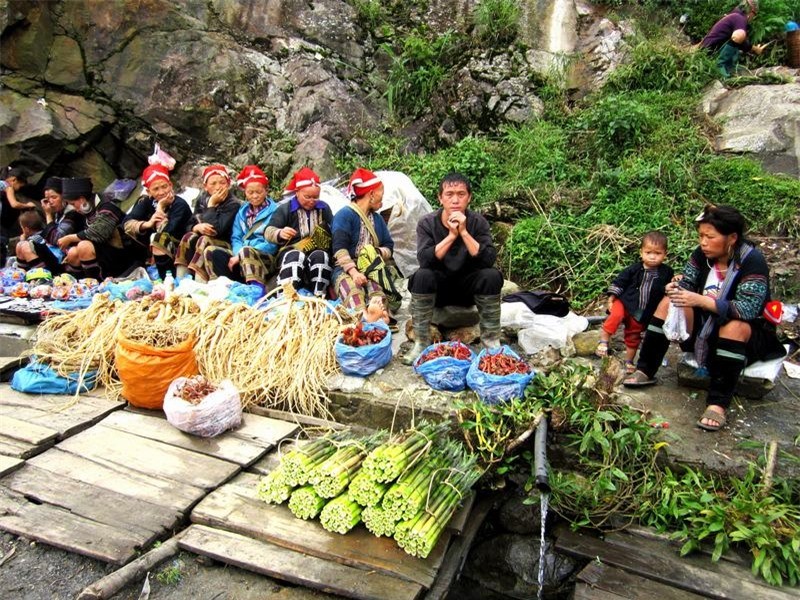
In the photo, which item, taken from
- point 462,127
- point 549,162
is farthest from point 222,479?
point 462,127

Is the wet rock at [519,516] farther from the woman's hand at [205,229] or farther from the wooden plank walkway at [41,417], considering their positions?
the woman's hand at [205,229]

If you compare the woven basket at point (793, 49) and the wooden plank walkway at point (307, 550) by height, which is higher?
the woven basket at point (793, 49)

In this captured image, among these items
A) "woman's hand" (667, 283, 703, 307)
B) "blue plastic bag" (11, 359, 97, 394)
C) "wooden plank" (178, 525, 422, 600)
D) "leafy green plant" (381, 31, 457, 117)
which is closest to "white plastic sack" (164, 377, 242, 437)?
"wooden plank" (178, 525, 422, 600)

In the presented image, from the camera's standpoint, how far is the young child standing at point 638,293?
4.00 meters

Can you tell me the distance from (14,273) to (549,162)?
6.22 metres

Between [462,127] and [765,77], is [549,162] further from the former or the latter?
[765,77]

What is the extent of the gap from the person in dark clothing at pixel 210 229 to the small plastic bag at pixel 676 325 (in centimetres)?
427

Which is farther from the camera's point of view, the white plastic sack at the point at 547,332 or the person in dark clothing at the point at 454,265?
the white plastic sack at the point at 547,332

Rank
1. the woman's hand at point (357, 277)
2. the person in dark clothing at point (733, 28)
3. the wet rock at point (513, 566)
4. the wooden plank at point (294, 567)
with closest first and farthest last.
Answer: the wooden plank at point (294, 567) < the wet rock at point (513, 566) < the woman's hand at point (357, 277) < the person in dark clothing at point (733, 28)

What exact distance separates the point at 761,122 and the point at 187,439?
687 cm

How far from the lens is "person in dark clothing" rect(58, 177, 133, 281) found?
6.36 m

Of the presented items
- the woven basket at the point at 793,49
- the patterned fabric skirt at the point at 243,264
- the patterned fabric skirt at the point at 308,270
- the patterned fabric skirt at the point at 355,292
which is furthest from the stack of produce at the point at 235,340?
the woven basket at the point at 793,49

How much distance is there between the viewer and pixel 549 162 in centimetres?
666

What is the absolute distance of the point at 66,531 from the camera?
9.39 feet
